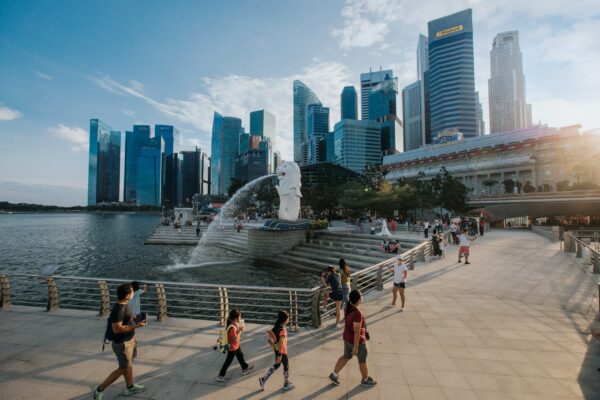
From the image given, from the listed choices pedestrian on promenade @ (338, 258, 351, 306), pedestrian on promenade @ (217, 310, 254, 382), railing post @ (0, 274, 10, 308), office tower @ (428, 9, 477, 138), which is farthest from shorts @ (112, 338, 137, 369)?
office tower @ (428, 9, 477, 138)

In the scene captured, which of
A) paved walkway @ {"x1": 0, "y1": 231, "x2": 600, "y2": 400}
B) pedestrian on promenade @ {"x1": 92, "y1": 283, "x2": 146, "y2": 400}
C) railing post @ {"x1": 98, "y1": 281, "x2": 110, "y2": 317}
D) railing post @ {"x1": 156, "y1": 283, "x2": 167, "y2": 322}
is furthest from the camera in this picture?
railing post @ {"x1": 98, "y1": 281, "x2": 110, "y2": 317}

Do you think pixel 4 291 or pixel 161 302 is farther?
pixel 4 291

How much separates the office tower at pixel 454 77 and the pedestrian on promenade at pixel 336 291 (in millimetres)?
160319

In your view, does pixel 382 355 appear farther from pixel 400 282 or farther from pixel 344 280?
pixel 400 282

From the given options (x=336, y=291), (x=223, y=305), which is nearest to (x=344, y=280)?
(x=336, y=291)

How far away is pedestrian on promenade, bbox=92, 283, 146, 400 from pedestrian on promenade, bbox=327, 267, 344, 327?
4.56 meters

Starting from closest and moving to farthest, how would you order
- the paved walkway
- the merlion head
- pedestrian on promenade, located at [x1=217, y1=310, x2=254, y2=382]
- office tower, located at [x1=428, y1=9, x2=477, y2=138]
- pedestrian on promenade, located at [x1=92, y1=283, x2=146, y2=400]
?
pedestrian on promenade, located at [x1=92, y1=283, x2=146, y2=400] < the paved walkway < pedestrian on promenade, located at [x1=217, y1=310, x2=254, y2=382] < the merlion head < office tower, located at [x1=428, y1=9, x2=477, y2=138]

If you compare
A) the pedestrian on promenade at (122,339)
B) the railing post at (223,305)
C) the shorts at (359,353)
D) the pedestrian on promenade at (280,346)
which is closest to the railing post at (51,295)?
the railing post at (223,305)

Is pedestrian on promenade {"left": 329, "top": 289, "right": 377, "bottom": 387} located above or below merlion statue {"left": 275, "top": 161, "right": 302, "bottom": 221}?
below

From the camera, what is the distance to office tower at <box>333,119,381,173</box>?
160m

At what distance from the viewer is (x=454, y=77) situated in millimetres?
143500

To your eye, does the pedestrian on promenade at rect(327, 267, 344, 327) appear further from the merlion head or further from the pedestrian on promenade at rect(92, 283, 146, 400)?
the merlion head

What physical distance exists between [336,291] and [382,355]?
1.95 m

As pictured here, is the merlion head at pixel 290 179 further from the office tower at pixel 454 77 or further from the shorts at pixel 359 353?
the office tower at pixel 454 77
